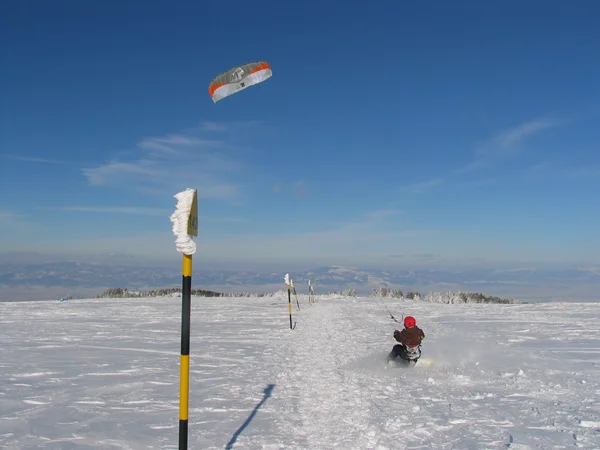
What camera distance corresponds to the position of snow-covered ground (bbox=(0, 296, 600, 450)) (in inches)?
207

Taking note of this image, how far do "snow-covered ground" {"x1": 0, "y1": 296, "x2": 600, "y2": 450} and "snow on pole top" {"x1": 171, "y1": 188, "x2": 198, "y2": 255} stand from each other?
227 cm

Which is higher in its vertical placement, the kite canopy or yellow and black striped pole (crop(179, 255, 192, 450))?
the kite canopy

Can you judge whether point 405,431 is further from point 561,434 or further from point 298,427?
point 561,434

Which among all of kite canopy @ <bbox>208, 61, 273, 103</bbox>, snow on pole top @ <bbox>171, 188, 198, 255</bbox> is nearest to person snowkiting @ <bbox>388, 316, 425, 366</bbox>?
kite canopy @ <bbox>208, 61, 273, 103</bbox>

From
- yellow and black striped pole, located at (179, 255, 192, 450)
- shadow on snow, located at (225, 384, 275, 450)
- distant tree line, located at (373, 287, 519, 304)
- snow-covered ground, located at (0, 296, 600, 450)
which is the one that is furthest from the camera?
distant tree line, located at (373, 287, 519, 304)

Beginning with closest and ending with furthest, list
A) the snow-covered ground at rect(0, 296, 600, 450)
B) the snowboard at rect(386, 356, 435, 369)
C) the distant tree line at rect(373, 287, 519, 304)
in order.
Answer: the snow-covered ground at rect(0, 296, 600, 450) < the snowboard at rect(386, 356, 435, 369) < the distant tree line at rect(373, 287, 519, 304)

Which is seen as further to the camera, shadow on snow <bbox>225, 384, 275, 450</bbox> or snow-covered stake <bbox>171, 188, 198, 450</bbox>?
shadow on snow <bbox>225, 384, 275, 450</bbox>

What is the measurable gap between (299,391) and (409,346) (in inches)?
116

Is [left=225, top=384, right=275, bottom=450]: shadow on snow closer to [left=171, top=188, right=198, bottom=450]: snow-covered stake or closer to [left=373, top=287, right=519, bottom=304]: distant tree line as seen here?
[left=171, top=188, right=198, bottom=450]: snow-covered stake

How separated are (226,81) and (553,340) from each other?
11807 mm

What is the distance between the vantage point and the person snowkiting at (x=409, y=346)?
30.5 feet

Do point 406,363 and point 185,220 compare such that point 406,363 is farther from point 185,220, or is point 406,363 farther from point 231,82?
point 185,220

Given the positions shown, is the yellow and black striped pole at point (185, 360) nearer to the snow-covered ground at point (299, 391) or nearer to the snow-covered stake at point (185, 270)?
the snow-covered stake at point (185, 270)

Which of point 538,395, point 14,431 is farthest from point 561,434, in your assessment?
point 14,431
